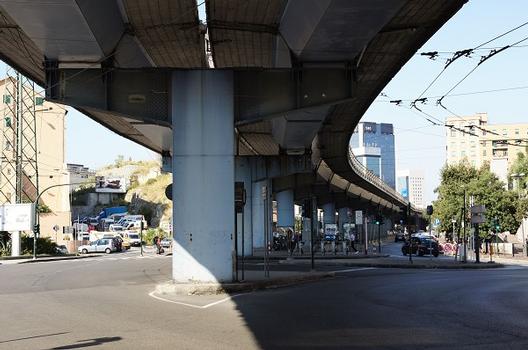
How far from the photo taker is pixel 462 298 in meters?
15.9

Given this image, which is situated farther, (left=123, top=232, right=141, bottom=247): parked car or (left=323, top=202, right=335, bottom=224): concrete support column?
(left=323, top=202, right=335, bottom=224): concrete support column

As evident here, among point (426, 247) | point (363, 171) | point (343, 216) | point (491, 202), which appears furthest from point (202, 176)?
point (343, 216)

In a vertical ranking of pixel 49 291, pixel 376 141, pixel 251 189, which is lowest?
pixel 49 291

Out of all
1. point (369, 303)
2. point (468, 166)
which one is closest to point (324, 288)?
point (369, 303)

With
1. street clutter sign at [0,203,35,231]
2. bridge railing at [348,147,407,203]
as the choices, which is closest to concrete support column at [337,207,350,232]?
bridge railing at [348,147,407,203]

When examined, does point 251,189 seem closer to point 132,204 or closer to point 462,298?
point 462,298

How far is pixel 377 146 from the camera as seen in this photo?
18225 centimetres

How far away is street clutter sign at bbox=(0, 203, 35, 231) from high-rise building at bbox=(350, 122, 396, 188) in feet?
411

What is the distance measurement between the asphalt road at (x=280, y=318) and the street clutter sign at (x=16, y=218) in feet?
109

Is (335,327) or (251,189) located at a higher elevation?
(251,189)

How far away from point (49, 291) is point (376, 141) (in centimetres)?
16913

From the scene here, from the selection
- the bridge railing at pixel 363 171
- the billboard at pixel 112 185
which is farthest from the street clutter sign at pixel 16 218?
the billboard at pixel 112 185

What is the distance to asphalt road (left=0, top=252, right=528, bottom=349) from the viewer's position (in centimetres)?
971

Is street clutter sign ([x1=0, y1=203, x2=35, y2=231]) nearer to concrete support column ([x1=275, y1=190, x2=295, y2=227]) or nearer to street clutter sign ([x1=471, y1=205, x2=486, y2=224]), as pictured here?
concrete support column ([x1=275, y1=190, x2=295, y2=227])
